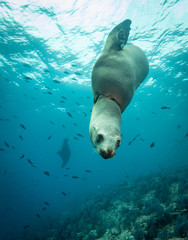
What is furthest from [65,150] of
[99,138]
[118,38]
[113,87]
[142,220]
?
[99,138]

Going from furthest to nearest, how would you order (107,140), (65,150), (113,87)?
(65,150), (113,87), (107,140)

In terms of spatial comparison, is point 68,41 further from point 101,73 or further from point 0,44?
point 101,73

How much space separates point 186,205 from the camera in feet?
20.5

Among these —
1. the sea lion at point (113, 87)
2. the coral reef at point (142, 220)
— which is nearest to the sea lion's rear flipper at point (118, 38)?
the sea lion at point (113, 87)

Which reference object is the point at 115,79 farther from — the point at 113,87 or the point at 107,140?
the point at 107,140

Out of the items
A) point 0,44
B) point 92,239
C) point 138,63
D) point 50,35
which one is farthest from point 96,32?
point 92,239

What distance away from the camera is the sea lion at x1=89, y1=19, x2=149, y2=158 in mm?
1486

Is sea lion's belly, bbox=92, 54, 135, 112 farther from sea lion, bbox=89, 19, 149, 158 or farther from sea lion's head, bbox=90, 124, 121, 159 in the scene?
sea lion's head, bbox=90, 124, 121, 159

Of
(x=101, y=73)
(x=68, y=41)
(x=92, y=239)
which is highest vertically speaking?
(x=68, y=41)

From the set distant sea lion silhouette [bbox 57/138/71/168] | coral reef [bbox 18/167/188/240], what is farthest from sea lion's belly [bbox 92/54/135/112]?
distant sea lion silhouette [bbox 57/138/71/168]

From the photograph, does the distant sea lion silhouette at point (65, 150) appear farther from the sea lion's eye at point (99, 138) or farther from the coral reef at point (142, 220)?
the sea lion's eye at point (99, 138)

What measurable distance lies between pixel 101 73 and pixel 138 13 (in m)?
13.1

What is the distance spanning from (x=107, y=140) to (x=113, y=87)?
0.87 m

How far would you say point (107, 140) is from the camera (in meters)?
1.44
